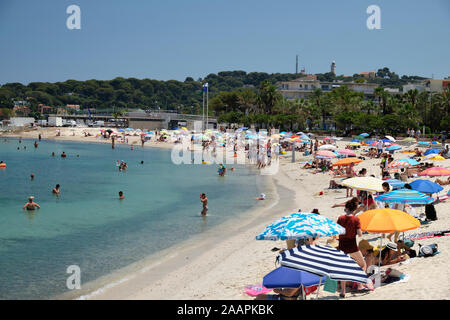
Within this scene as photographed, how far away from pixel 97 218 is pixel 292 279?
1394cm

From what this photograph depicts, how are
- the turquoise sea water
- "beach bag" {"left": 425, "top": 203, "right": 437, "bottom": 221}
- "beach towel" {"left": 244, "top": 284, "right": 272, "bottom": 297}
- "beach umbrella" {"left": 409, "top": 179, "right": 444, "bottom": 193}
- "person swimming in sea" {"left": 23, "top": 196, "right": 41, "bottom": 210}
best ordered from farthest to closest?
"person swimming in sea" {"left": 23, "top": 196, "right": 41, "bottom": 210} → "beach umbrella" {"left": 409, "top": 179, "right": 444, "bottom": 193} → "beach bag" {"left": 425, "top": 203, "right": 437, "bottom": 221} → the turquoise sea water → "beach towel" {"left": 244, "top": 284, "right": 272, "bottom": 297}

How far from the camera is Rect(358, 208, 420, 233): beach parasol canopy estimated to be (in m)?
8.31

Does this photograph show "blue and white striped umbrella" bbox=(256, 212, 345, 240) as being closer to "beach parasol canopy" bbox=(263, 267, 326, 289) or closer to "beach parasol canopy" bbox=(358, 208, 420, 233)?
"beach parasol canopy" bbox=(358, 208, 420, 233)

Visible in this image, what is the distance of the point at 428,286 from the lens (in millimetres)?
7480

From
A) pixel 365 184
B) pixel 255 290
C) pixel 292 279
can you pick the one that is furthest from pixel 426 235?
pixel 292 279

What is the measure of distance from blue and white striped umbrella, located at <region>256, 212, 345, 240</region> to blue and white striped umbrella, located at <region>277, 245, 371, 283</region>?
1098 millimetres

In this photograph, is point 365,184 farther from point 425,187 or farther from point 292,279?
point 292,279

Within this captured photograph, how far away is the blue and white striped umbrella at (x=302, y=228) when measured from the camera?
8320 millimetres

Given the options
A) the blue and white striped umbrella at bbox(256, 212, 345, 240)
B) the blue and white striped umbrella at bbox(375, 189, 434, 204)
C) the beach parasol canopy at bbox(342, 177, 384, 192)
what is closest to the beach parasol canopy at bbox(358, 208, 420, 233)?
the blue and white striped umbrella at bbox(256, 212, 345, 240)

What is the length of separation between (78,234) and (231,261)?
7.02 m

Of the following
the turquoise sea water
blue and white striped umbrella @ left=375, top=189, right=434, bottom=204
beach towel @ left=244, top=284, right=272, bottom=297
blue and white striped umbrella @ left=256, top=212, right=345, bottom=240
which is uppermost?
blue and white striped umbrella @ left=375, top=189, right=434, bottom=204
